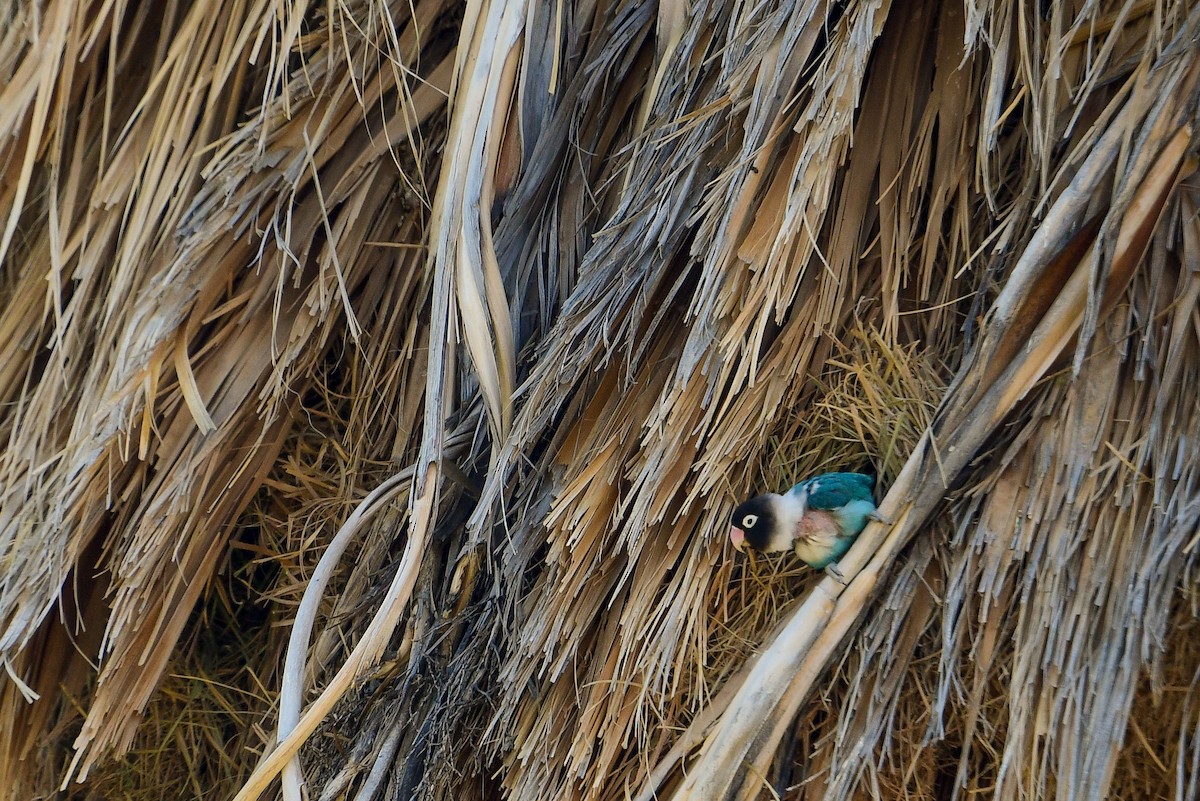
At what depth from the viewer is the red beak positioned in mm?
1284

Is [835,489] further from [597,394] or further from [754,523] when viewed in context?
[597,394]

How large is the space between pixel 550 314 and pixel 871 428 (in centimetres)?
50

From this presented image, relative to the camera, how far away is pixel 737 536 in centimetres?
129

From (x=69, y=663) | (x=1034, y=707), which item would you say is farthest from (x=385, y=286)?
(x=1034, y=707)

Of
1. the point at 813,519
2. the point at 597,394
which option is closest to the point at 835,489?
the point at 813,519

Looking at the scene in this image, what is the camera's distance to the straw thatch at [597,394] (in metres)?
1.22

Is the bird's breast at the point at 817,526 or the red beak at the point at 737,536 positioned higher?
the bird's breast at the point at 817,526

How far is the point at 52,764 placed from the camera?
172cm

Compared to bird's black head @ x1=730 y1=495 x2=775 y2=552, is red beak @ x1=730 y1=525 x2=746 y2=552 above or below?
below

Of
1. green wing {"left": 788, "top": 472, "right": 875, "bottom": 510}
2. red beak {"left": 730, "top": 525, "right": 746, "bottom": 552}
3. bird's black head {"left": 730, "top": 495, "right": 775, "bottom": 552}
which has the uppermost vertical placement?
green wing {"left": 788, "top": 472, "right": 875, "bottom": 510}

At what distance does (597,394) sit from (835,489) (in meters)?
0.34

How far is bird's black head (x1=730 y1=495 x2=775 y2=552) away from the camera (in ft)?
4.19

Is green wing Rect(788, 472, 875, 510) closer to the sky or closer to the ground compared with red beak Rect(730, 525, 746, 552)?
closer to the sky

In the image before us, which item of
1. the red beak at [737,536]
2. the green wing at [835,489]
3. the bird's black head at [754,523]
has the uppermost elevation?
the green wing at [835,489]
